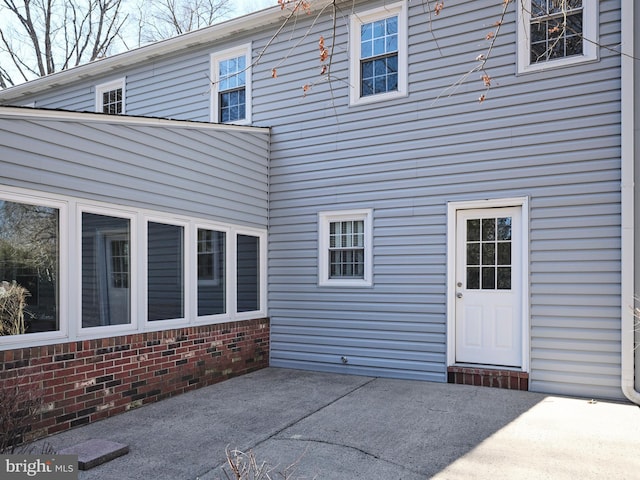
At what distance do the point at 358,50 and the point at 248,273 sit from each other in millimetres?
3403

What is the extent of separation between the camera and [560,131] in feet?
18.0

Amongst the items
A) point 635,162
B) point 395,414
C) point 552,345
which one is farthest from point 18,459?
point 635,162

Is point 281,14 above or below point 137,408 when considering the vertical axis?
above

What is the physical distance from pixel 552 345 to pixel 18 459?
503 cm

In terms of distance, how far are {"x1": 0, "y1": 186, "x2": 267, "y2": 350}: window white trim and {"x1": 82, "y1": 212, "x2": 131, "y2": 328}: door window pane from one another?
56 mm

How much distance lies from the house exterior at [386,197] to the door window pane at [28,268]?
0.10m

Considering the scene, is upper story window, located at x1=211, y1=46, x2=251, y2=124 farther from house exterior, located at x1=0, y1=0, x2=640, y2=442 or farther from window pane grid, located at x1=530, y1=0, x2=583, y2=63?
window pane grid, located at x1=530, y1=0, x2=583, y2=63

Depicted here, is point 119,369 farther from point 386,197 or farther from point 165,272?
point 386,197

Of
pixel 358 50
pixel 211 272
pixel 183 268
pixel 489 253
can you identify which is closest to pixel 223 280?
pixel 211 272

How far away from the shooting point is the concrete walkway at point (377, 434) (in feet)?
11.5

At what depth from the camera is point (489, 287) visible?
19.4 ft

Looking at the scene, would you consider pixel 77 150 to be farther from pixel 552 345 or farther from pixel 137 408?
pixel 552 345

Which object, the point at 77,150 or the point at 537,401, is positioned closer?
the point at 77,150

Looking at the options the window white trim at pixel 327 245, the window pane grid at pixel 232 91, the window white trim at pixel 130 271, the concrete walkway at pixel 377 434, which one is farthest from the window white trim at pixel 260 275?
the window pane grid at pixel 232 91
